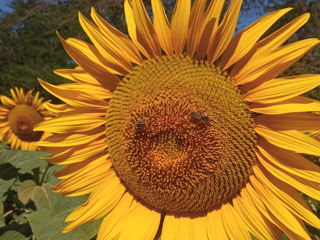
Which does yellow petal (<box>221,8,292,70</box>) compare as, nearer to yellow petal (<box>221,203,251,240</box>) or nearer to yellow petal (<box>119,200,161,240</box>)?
yellow petal (<box>221,203,251,240</box>)

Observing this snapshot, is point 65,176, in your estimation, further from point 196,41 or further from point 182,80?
point 196,41

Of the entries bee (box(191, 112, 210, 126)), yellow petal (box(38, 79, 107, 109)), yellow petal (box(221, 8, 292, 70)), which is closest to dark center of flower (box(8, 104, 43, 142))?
yellow petal (box(38, 79, 107, 109))

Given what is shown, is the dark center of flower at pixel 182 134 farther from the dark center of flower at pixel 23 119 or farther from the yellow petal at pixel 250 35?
the dark center of flower at pixel 23 119

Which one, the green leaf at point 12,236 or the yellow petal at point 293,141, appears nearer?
the yellow petal at point 293,141

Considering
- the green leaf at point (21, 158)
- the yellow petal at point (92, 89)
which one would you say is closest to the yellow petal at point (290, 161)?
the yellow petal at point (92, 89)

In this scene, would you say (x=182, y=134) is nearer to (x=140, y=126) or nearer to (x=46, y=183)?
(x=140, y=126)

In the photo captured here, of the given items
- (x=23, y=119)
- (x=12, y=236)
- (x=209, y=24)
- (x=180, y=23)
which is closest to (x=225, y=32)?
(x=209, y=24)

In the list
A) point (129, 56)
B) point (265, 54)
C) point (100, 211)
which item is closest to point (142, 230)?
point (100, 211)
